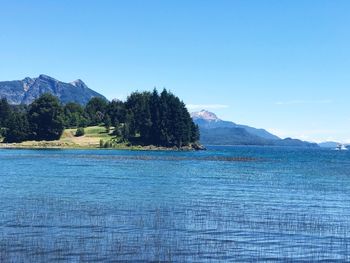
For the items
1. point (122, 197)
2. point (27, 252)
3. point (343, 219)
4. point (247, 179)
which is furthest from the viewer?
point (247, 179)

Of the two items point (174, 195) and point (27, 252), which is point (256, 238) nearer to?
point (27, 252)

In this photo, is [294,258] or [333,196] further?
[333,196]

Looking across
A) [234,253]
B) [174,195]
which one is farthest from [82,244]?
[174,195]

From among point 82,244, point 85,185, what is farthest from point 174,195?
point 82,244

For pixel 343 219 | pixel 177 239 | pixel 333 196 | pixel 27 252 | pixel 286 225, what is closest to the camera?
pixel 27 252

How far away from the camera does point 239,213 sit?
45656mm

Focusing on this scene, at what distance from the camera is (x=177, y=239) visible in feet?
112

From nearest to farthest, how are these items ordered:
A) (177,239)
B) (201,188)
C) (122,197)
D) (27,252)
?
(27,252)
(177,239)
(122,197)
(201,188)

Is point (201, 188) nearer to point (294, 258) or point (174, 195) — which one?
point (174, 195)

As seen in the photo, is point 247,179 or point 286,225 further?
point 247,179

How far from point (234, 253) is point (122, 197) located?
82.7 ft

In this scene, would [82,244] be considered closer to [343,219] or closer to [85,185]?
[343,219]

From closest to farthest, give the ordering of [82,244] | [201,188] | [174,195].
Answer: [82,244] → [174,195] → [201,188]

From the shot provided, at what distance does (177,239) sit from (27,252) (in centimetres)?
962
